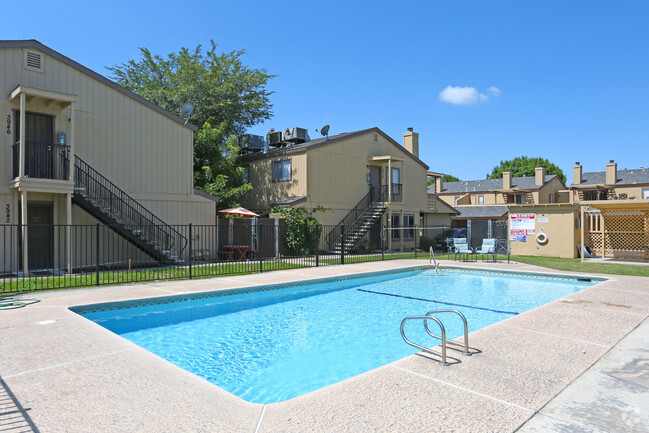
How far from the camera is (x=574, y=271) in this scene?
13.7m

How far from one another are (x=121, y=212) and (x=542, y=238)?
19.2 meters

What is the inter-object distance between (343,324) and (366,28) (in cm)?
1467

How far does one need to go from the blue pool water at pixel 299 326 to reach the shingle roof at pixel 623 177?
1565 inches

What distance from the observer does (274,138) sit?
974 inches

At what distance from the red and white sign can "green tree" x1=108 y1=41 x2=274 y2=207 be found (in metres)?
13.8

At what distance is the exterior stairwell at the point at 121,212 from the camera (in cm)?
1377

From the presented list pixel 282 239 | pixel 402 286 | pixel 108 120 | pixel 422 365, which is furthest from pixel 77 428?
pixel 282 239

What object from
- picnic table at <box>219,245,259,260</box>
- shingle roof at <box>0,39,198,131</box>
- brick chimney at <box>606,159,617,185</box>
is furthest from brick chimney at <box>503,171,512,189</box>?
shingle roof at <box>0,39,198,131</box>

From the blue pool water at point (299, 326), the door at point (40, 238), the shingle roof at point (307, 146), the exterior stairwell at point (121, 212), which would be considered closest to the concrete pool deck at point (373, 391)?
the blue pool water at point (299, 326)

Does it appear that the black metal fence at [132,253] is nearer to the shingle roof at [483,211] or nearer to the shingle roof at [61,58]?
the shingle roof at [61,58]

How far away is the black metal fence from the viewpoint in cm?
1148

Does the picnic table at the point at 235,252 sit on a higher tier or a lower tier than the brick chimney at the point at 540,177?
lower

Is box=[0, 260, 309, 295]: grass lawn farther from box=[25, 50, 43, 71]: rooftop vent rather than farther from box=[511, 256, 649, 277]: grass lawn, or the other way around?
box=[511, 256, 649, 277]: grass lawn

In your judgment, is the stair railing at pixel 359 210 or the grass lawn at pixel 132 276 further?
the stair railing at pixel 359 210
